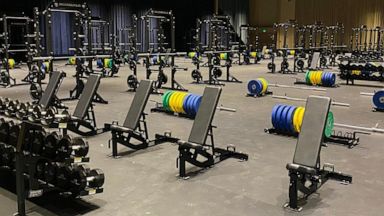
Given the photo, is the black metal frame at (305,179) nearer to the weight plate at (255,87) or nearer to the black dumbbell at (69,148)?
the black dumbbell at (69,148)

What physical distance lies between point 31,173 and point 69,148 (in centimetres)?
42

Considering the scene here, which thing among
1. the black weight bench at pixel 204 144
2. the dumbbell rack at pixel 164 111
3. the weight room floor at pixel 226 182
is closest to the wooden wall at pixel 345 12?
the weight room floor at pixel 226 182

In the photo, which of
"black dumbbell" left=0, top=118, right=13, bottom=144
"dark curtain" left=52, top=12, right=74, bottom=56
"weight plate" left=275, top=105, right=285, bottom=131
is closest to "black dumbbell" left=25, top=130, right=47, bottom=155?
"black dumbbell" left=0, top=118, right=13, bottom=144

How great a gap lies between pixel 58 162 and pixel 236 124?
133 inches

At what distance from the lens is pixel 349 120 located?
6.21 metres

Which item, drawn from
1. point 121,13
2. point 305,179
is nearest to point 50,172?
point 305,179

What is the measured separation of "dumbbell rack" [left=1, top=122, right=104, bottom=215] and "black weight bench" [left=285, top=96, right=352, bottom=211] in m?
1.44

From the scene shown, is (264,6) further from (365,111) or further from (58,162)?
Answer: (58,162)

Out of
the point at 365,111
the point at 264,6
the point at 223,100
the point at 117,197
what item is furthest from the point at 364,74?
the point at 264,6

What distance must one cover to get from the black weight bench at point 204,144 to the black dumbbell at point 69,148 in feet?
3.34

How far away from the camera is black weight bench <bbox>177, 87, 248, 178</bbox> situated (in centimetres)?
372

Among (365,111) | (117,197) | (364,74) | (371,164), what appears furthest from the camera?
(364,74)

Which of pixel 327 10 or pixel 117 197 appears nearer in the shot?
pixel 117 197

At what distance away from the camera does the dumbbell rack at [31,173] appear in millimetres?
2770
